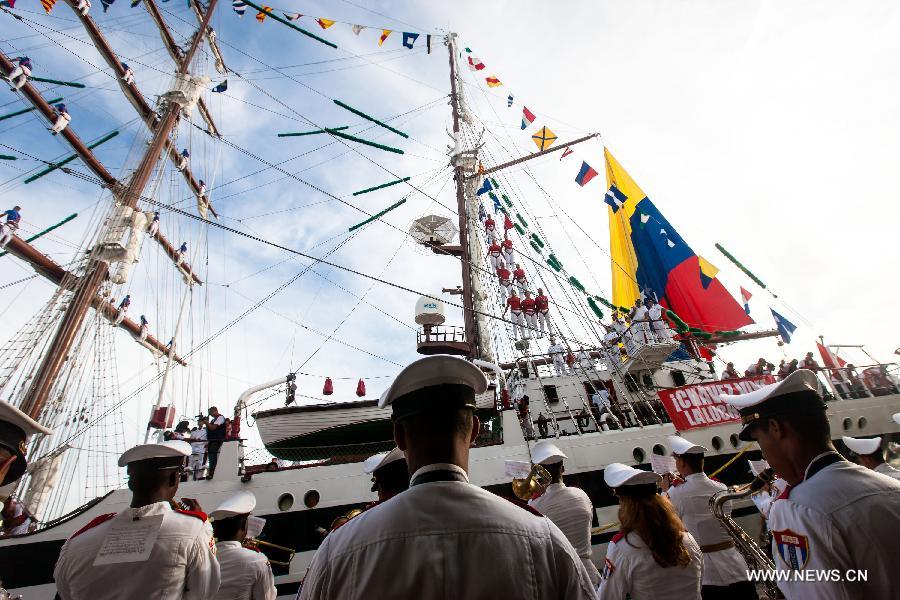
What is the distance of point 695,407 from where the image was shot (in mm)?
9203

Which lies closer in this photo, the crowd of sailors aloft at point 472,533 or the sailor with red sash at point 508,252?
the crowd of sailors aloft at point 472,533

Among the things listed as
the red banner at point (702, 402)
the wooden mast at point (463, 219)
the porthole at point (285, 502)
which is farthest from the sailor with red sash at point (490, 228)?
the porthole at point (285, 502)

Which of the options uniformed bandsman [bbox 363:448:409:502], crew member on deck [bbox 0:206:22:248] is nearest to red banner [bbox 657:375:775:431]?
uniformed bandsman [bbox 363:448:409:502]

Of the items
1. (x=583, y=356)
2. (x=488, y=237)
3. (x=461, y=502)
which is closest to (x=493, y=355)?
(x=583, y=356)

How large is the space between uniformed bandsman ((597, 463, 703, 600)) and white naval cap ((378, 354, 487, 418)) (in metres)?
1.92

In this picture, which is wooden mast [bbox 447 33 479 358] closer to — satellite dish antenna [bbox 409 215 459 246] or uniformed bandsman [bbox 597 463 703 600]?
satellite dish antenna [bbox 409 215 459 246]

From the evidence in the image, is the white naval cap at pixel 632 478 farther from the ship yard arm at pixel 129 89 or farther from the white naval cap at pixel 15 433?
the ship yard arm at pixel 129 89

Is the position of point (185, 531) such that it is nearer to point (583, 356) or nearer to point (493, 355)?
point (583, 356)

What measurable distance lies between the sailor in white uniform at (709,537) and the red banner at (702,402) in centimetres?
525

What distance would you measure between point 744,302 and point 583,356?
924 cm

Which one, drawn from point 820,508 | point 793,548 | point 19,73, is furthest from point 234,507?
point 19,73

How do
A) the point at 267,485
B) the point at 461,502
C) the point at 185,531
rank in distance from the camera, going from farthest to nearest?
the point at 267,485
the point at 185,531
the point at 461,502

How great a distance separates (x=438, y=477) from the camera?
4.30ft

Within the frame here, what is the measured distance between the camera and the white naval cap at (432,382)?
1474 mm
